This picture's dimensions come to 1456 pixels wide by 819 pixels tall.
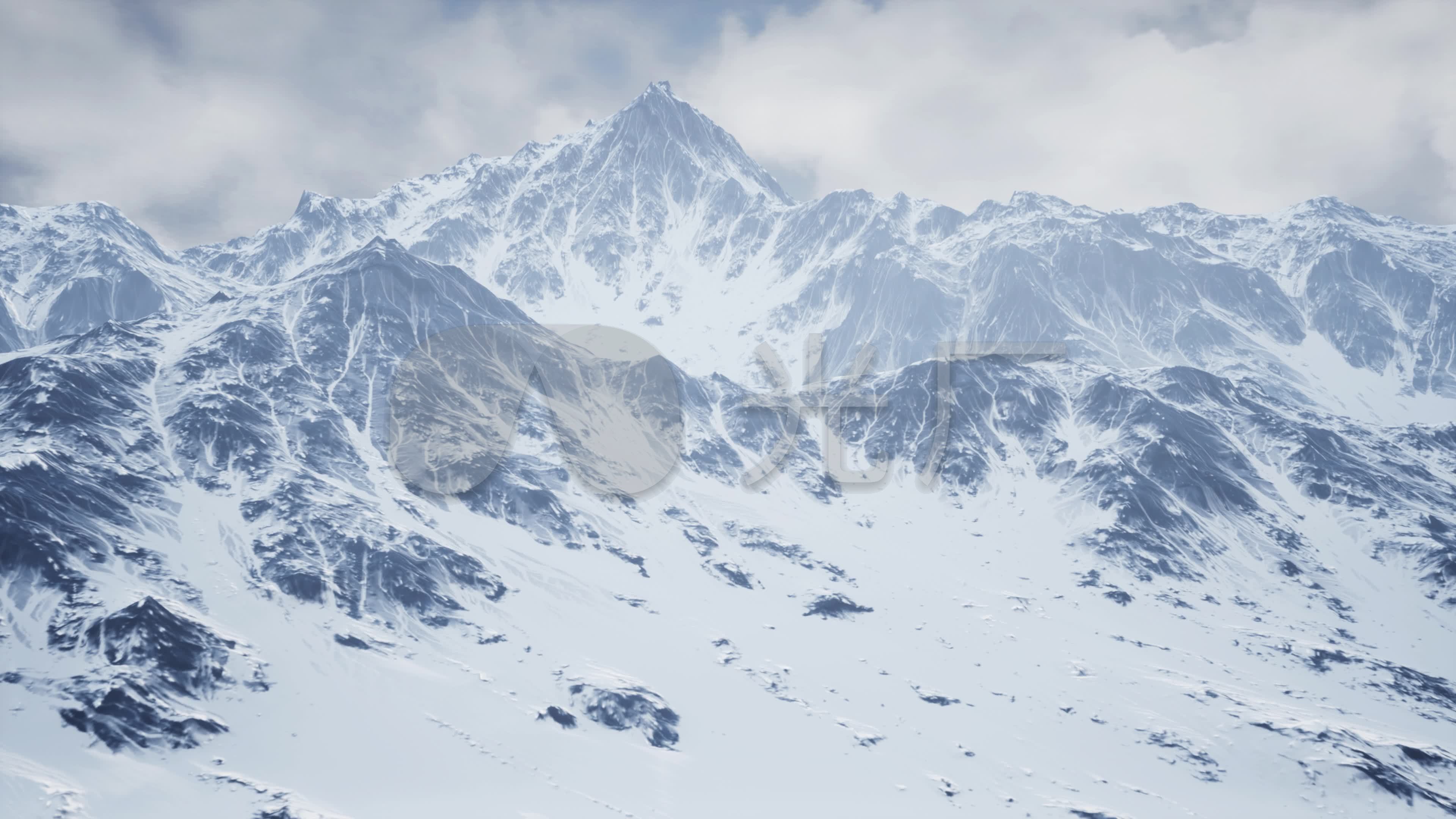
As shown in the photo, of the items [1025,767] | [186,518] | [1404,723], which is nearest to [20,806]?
[186,518]

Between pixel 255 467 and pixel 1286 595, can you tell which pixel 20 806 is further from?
pixel 1286 595

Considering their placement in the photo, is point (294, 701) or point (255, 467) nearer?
point (294, 701)

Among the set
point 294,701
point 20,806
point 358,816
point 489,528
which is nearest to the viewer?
point 20,806

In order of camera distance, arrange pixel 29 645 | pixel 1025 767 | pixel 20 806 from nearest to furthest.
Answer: pixel 20 806 → pixel 29 645 → pixel 1025 767

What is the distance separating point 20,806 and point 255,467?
280 ft

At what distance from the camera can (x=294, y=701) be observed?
362ft

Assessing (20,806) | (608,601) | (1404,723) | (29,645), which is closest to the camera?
(20,806)

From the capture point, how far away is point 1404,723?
5418 inches

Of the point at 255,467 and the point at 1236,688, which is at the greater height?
the point at 255,467

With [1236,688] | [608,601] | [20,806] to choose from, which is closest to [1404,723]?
[1236,688]

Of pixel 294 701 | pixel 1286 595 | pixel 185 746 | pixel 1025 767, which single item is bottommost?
pixel 185 746

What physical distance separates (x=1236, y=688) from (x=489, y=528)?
149 m

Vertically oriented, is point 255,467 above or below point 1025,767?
above

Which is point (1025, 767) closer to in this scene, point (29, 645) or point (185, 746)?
point (185, 746)
